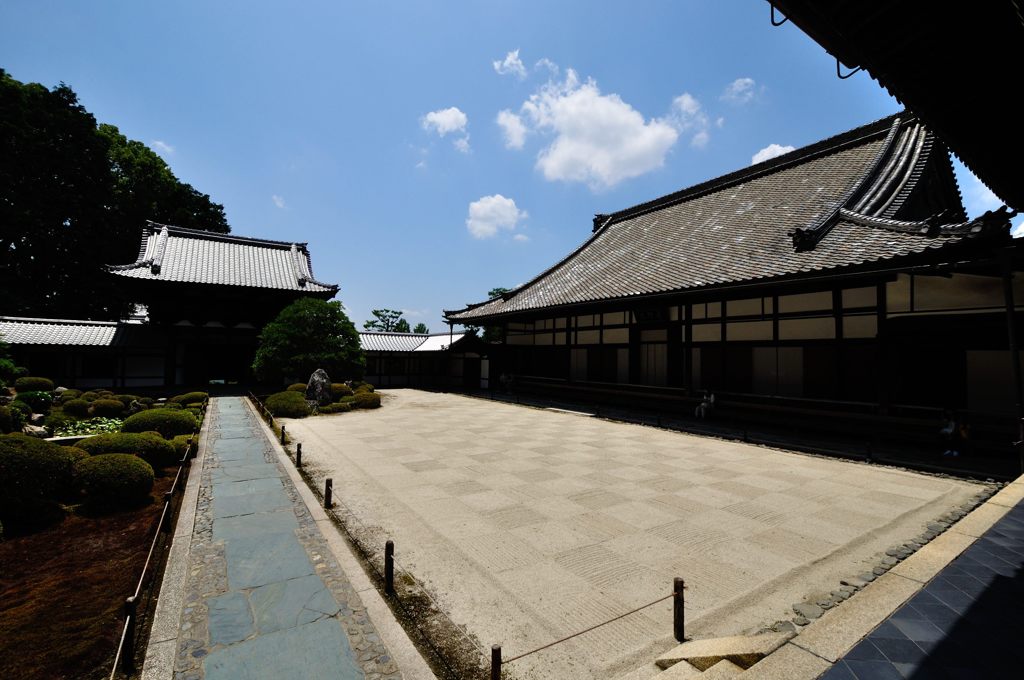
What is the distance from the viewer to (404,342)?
34.6m

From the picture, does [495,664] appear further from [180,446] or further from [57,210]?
[57,210]

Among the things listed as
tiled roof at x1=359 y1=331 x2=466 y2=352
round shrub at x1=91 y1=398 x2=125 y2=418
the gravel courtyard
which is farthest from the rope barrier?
tiled roof at x1=359 y1=331 x2=466 y2=352

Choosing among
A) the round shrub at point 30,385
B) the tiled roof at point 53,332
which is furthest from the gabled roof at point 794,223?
the tiled roof at point 53,332

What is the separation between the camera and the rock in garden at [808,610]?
13.7 ft

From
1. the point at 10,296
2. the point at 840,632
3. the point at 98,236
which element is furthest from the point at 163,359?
the point at 840,632

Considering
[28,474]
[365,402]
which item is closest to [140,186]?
[365,402]

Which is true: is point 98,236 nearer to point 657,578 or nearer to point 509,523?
point 509,523

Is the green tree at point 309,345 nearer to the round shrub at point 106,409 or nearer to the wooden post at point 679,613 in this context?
the round shrub at point 106,409

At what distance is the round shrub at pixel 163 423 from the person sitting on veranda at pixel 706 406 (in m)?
16.2

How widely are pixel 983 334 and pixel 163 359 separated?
3601cm

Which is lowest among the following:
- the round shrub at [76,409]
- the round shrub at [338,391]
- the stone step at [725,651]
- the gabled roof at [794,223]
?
the stone step at [725,651]

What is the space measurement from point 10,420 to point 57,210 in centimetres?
2834

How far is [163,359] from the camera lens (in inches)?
1039

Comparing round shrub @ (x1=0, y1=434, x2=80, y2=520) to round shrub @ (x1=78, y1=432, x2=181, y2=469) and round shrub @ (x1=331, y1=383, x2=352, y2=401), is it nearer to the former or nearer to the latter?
round shrub @ (x1=78, y1=432, x2=181, y2=469)
